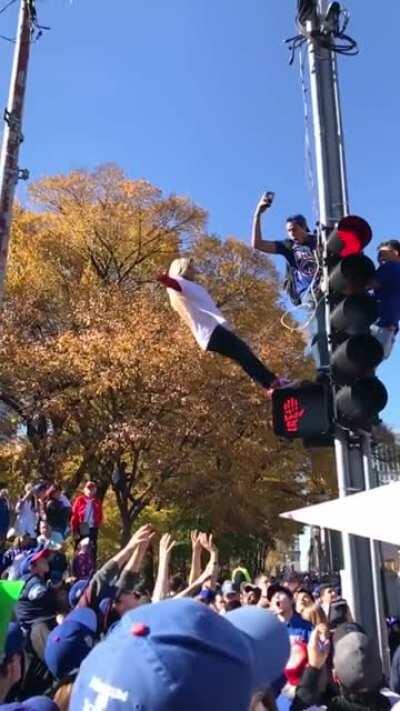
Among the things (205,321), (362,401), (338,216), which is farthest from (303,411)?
(338,216)

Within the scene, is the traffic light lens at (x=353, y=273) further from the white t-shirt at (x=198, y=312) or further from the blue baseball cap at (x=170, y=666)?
the blue baseball cap at (x=170, y=666)

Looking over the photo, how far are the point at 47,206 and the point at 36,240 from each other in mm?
2459

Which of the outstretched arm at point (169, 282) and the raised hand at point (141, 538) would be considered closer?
the raised hand at point (141, 538)

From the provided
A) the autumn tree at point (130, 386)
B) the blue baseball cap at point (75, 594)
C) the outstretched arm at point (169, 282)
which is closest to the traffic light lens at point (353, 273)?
the outstretched arm at point (169, 282)

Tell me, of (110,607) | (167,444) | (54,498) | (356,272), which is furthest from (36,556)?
(167,444)

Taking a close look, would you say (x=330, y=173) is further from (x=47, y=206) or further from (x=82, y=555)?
(x=47, y=206)

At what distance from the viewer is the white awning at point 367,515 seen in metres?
3.56

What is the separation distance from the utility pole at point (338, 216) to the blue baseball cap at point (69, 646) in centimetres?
187

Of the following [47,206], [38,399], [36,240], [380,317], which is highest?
[47,206]

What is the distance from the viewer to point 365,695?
3.37 metres

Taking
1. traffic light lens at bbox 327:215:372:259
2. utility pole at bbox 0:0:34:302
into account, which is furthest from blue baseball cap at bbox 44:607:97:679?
utility pole at bbox 0:0:34:302

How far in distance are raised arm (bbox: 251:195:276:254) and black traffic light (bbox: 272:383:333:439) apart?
1594 mm

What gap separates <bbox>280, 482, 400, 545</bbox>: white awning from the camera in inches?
140

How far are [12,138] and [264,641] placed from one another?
10.5 m
